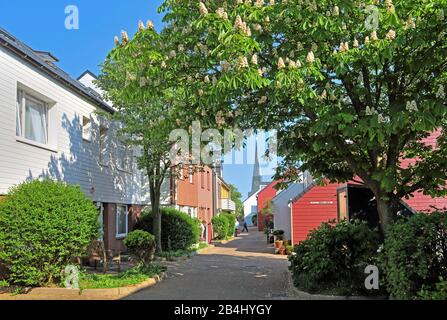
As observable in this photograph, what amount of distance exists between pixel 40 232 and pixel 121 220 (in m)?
12.0

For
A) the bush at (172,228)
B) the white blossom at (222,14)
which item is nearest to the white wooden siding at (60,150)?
the bush at (172,228)

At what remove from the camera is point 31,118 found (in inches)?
576

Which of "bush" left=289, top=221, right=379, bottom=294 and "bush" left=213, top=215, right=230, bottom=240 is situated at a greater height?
"bush" left=289, top=221, right=379, bottom=294

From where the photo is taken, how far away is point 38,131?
1511cm

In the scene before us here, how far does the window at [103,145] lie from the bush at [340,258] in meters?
11.1

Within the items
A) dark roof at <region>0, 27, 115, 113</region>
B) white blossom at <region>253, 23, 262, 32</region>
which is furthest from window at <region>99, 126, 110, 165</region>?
white blossom at <region>253, 23, 262, 32</region>

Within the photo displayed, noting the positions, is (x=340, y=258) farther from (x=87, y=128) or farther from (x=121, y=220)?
(x=121, y=220)

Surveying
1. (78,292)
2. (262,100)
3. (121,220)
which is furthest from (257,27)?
(121,220)

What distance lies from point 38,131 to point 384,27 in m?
10.4

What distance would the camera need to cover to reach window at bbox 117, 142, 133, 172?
74.2 feet

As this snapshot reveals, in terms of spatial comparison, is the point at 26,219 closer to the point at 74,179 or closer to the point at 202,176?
the point at 74,179

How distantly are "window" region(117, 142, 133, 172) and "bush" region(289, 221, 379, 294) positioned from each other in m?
12.4

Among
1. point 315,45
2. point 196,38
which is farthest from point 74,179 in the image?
point 315,45

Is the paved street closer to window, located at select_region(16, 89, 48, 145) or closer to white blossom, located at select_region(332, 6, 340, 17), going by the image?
window, located at select_region(16, 89, 48, 145)
